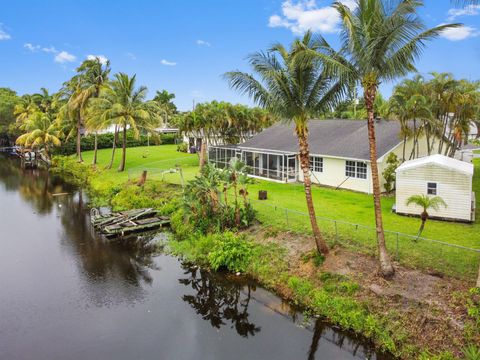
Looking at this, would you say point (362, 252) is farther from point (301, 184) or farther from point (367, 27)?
point (301, 184)

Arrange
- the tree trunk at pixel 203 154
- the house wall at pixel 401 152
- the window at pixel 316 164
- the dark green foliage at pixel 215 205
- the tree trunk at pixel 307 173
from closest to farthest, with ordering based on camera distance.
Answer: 1. the tree trunk at pixel 307 173
2. the dark green foliage at pixel 215 205
3. the house wall at pixel 401 152
4. the window at pixel 316 164
5. the tree trunk at pixel 203 154

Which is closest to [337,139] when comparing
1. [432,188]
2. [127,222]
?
[432,188]

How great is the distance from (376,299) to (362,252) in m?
2.79

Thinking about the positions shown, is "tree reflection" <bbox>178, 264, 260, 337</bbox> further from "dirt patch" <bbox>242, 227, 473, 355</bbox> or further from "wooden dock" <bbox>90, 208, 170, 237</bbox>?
"wooden dock" <bbox>90, 208, 170, 237</bbox>

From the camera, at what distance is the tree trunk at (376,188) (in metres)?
12.4

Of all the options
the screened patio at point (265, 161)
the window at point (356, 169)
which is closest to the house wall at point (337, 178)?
the window at point (356, 169)

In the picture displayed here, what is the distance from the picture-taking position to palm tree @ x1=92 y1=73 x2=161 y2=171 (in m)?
37.9

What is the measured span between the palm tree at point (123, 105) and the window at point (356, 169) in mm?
20862

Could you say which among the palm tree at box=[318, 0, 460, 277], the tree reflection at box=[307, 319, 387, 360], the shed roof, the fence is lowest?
the tree reflection at box=[307, 319, 387, 360]

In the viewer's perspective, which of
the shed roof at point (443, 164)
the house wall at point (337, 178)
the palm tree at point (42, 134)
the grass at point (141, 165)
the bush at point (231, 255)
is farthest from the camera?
the palm tree at point (42, 134)

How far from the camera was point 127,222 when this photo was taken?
76.7 ft

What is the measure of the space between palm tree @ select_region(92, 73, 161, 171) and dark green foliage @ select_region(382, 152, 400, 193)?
23.7 m

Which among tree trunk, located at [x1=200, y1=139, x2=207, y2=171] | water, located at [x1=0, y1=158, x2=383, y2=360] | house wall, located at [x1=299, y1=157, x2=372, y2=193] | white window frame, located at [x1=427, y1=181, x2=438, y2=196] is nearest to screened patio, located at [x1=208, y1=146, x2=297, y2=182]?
tree trunk, located at [x1=200, y1=139, x2=207, y2=171]

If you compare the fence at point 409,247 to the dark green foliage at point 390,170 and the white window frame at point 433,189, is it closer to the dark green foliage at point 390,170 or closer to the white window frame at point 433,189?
the white window frame at point 433,189
